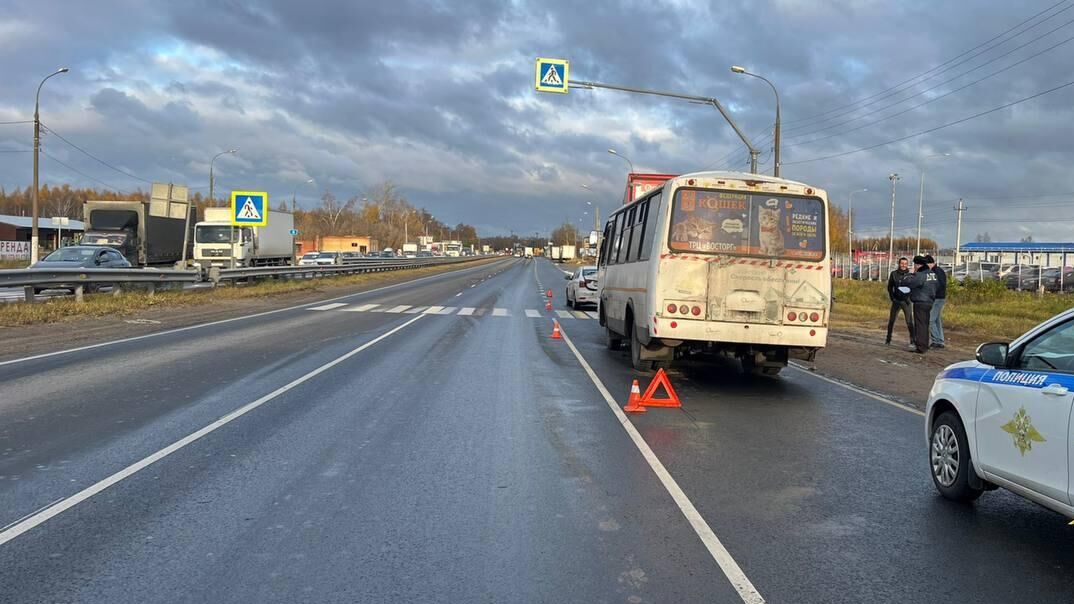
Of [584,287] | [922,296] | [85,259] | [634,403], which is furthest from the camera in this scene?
[584,287]

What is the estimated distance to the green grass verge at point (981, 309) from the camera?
20484 mm

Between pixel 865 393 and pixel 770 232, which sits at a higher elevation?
pixel 770 232

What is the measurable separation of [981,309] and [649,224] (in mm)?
19215

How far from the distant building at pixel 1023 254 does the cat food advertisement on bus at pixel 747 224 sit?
44304 millimetres

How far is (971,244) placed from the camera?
118 meters

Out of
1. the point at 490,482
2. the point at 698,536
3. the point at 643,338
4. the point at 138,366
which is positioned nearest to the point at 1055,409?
the point at 698,536

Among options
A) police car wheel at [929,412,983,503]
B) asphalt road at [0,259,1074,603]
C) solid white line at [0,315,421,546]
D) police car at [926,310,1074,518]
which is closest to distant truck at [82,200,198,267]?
asphalt road at [0,259,1074,603]

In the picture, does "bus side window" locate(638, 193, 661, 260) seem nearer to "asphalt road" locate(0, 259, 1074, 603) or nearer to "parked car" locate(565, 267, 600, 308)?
"asphalt road" locate(0, 259, 1074, 603)

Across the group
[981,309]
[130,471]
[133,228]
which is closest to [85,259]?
[133,228]

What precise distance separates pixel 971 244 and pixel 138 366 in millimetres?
128931

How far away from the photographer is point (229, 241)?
120 feet

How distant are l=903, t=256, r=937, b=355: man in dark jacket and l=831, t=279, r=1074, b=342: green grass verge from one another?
13.0 feet

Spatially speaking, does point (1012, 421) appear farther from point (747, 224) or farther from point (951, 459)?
point (747, 224)

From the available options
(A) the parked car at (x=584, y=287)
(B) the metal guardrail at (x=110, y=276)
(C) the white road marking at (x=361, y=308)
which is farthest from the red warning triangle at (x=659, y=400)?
(A) the parked car at (x=584, y=287)
